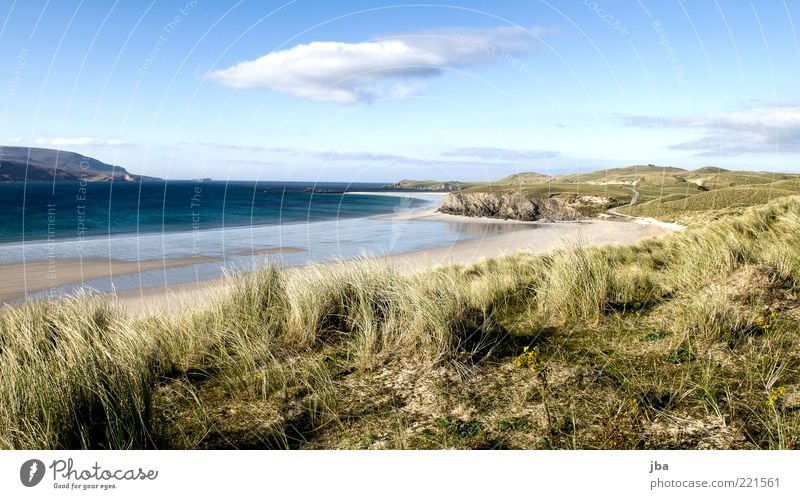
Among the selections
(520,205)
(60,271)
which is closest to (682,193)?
(520,205)

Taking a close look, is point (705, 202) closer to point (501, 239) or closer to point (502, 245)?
point (501, 239)

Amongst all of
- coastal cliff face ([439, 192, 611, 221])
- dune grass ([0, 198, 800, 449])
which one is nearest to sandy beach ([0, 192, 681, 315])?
dune grass ([0, 198, 800, 449])

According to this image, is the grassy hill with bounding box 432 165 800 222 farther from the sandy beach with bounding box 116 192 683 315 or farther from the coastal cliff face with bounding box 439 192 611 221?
the sandy beach with bounding box 116 192 683 315

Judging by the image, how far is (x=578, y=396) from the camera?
3.63 meters

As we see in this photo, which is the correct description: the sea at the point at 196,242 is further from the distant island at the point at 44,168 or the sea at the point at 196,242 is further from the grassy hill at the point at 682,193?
the distant island at the point at 44,168

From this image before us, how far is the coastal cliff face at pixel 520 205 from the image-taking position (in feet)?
137

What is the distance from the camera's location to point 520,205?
139 feet
